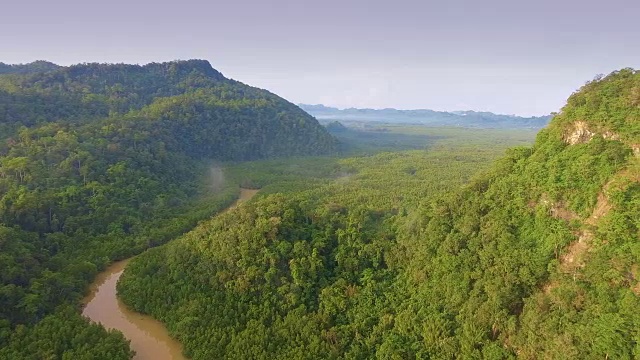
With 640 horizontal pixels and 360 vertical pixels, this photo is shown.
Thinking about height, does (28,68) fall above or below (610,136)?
above

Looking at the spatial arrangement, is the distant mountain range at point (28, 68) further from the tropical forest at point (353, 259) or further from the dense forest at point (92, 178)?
the tropical forest at point (353, 259)

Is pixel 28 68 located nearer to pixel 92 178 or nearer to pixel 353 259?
pixel 92 178

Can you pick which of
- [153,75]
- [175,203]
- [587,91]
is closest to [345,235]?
[587,91]

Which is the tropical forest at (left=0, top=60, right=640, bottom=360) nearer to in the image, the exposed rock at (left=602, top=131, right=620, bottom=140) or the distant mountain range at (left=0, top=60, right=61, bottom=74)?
the exposed rock at (left=602, top=131, right=620, bottom=140)

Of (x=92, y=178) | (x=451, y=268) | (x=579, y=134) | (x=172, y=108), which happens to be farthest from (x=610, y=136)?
(x=172, y=108)

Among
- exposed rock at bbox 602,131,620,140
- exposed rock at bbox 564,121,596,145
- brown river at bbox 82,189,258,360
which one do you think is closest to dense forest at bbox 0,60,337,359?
brown river at bbox 82,189,258,360

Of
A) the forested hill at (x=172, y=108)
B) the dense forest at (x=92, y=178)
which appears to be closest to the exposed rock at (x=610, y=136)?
the dense forest at (x=92, y=178)
